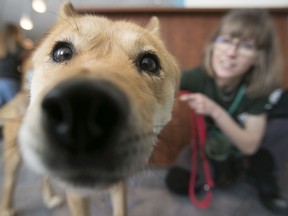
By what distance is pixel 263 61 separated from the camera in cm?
166

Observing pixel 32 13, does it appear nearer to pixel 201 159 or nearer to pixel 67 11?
pixel 67 11

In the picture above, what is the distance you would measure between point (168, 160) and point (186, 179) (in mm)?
266

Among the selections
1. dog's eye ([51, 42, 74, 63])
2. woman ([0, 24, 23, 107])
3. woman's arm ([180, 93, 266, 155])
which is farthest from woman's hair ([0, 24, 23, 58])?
woman's arm ([180, 93, 266, 155])

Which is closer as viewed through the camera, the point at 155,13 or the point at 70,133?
the point at 70,133

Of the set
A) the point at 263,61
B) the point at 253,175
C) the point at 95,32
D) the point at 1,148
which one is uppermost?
the point at 95,32

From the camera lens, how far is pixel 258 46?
63.7 inches

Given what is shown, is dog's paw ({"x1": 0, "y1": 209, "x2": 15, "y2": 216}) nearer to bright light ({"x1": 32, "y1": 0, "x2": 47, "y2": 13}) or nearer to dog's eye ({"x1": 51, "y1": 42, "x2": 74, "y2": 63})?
dog's eye ({"x1": 51, "y1": 42, "x2": 74, "y2": 63})

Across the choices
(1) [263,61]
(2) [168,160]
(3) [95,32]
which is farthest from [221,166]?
(3) [95,32]

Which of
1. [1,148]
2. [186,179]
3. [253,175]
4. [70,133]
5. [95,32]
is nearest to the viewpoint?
[70,133]

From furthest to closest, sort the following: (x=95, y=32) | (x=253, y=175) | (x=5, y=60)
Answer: (x=253, y=175) < (x=5, y=60) < (x=95, y=32)

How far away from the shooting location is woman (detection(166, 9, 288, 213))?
156 cm

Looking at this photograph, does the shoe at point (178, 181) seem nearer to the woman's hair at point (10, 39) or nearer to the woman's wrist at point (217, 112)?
the woman's wrist at point (217, 112)

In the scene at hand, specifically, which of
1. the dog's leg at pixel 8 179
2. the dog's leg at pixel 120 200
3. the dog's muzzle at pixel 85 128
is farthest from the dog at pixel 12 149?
the dog's muzzle at pixel 85 128

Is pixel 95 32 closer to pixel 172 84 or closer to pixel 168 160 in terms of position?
pixel 172 84
